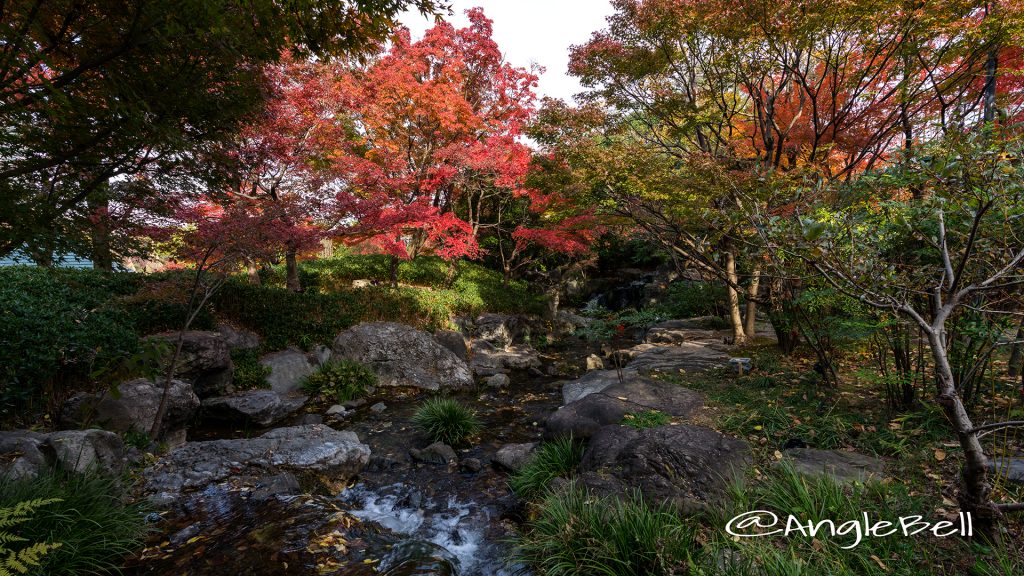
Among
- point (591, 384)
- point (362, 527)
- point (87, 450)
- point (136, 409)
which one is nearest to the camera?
point (87, 450)

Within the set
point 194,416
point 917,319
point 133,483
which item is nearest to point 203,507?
point 133,483

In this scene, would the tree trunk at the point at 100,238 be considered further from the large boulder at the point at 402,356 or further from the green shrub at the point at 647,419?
the green shrub at the point at 647,419

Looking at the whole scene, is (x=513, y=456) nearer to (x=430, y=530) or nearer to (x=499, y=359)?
(x=430, y=530)

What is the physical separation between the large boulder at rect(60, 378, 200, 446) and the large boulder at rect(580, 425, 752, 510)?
5.50 m

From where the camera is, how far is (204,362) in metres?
6.81

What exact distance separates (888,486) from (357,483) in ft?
17.8

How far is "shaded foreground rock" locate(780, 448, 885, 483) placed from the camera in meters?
3.37

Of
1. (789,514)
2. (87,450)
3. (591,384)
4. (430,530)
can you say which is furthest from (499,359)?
(789,514)

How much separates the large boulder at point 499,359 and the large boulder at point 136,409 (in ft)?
20.8

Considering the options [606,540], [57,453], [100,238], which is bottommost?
[606,540]

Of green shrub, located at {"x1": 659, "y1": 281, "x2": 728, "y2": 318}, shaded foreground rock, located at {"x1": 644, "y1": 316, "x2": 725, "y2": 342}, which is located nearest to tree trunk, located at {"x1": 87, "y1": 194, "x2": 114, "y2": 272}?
shaded foreground rock, located at {"x1": 644, "y1": 316, "x2": 725, "y2": 342}

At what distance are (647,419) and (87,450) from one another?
19.2 feet

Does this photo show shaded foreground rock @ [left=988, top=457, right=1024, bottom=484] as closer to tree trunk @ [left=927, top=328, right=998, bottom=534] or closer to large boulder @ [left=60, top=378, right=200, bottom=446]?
tree trunk @ [left=927, top=328, right=998, bottom=534]

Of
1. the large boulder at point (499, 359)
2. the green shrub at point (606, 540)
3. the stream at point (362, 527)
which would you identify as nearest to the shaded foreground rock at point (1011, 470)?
the green shrub at point (606, 540)
